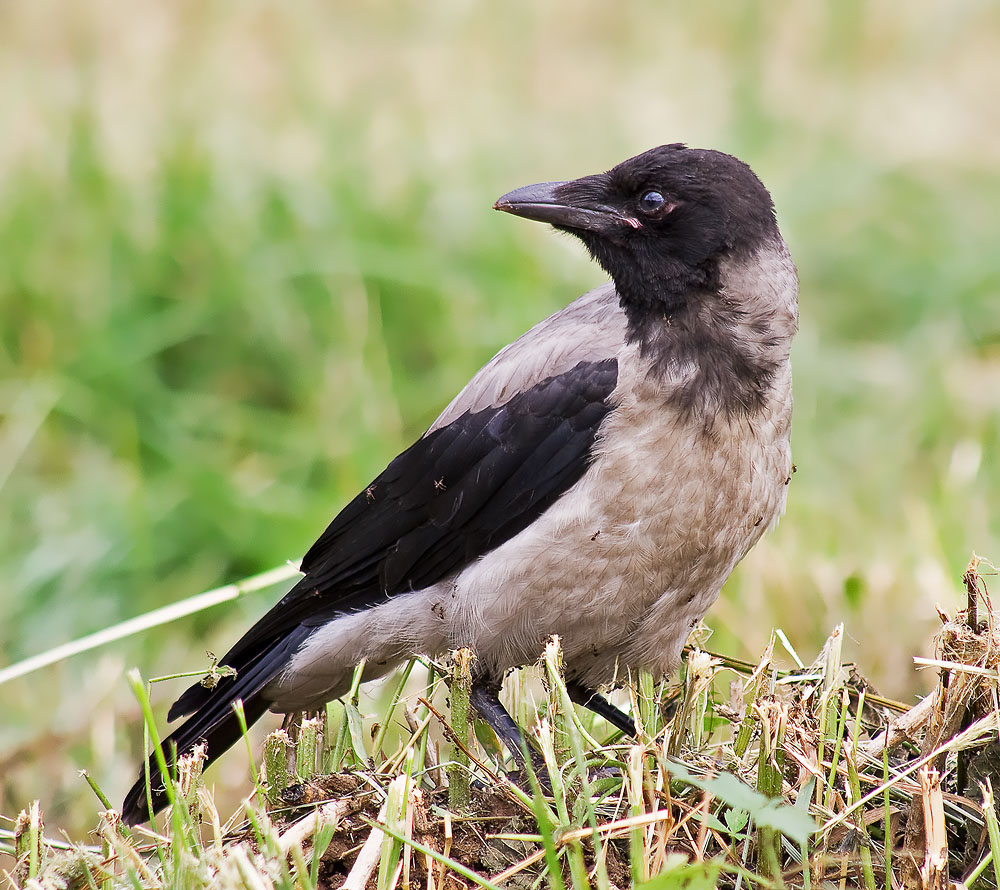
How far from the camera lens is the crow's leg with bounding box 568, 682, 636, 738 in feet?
11.9

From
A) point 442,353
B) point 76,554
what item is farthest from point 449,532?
point 442,353

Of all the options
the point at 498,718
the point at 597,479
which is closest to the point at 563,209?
the point at 597,479

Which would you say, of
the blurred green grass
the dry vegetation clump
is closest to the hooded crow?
the dry vegetation clump

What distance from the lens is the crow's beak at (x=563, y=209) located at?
3.48m

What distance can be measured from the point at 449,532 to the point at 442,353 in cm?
331

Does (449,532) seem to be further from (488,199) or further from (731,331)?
(488,199)

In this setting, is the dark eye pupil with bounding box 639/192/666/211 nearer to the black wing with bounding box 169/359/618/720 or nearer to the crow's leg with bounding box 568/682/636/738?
the black wing with bounding box 169/359/618/720

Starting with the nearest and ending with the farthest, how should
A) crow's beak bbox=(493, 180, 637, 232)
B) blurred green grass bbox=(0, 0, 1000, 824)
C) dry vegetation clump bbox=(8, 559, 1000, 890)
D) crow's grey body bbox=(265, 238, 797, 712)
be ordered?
dry vegetation clump bbox=(8, 559, 1000, 890)
crow's grey body bbox=(265, 238, 797, 712)
crow's beak bbox=(493, 180, 637, 232)
blurred green grass bbox=(0, 0, 1000, 824)

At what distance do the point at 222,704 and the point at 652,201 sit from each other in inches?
68.6

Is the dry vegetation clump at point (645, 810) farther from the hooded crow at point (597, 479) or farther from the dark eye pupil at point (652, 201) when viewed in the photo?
the dark eye pupil at point (652, 201)

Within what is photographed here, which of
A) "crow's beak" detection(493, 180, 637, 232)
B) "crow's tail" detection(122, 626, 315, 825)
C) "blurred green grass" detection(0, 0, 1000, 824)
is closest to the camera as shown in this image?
"crow's beak" detection(493, 180, 637, 232)

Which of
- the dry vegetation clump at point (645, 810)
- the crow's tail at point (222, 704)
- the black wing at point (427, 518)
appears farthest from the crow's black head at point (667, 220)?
the crow's tail at point (222, 704)

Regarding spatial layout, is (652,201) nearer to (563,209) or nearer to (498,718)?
(563,209)

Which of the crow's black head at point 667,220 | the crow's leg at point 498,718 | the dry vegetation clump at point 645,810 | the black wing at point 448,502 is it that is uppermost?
the crow's black head at point 667,220
